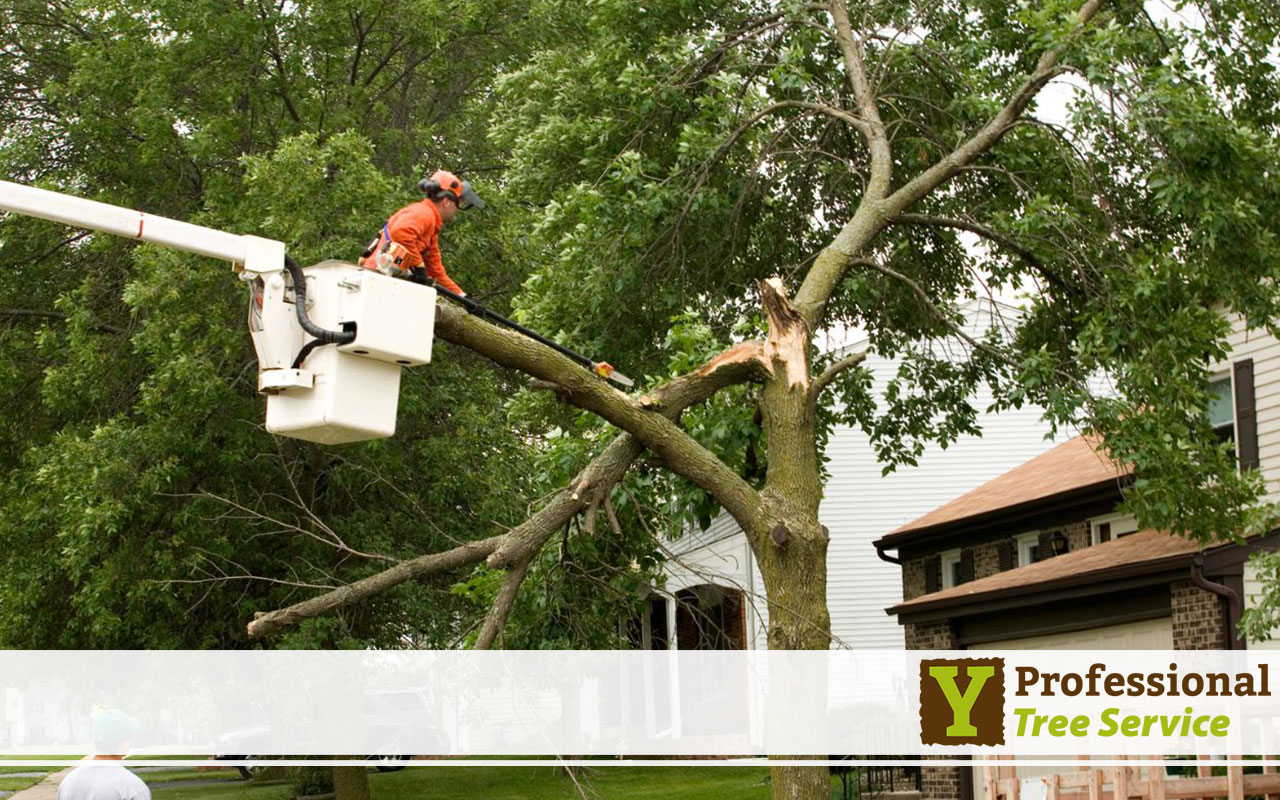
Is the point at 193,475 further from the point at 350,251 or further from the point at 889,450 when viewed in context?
the point at 889,450

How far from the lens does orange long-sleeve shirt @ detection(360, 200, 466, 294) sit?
6816mm

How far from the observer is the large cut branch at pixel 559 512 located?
8.67 metres

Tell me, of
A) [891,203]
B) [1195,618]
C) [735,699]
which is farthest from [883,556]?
[891,203]

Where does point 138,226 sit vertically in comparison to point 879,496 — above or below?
below

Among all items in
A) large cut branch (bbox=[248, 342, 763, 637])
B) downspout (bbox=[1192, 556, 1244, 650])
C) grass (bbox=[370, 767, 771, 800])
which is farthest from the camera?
grass (bbox=[370, 767, 771, 800])

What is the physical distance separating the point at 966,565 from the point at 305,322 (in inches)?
712

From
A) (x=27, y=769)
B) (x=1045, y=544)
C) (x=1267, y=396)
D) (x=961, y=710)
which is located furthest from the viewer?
(x=27, y=769)

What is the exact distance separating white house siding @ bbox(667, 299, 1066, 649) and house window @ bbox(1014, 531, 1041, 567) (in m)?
6.99

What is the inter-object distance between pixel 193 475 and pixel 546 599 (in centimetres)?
957

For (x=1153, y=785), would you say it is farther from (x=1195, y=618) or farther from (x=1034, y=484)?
(x=1034, y=484)

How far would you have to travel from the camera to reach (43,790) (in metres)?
29.8

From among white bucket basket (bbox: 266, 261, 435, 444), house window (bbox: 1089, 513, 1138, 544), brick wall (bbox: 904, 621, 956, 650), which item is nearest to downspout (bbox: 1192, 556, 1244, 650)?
house window (bbox: 1089, 513, 1138, 544)

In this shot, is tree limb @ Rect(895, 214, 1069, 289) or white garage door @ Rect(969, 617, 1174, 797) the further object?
white garage door @ Rect(969, 617, 1174, 797)

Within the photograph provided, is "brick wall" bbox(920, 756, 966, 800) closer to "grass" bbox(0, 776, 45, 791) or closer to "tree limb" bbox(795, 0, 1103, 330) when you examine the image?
"tree limb" bbox(795, 0, 1103, 330)
